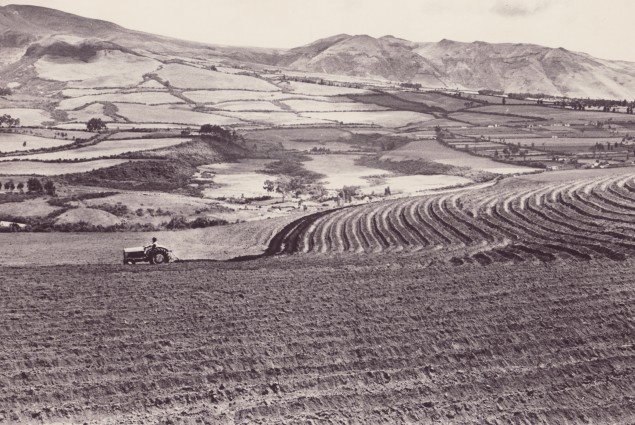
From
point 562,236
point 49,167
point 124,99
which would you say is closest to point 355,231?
point 562,236

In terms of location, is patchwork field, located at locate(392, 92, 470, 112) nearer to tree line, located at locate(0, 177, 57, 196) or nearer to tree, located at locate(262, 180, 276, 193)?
tree, located at locate(262, 180, 276, 193)

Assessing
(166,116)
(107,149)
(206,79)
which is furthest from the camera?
(206,79)

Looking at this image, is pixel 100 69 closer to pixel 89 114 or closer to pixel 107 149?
pixel 89 114

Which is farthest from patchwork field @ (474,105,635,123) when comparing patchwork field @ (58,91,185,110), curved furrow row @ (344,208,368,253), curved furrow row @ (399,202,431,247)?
curved furrow row @ (344,208,368,253)

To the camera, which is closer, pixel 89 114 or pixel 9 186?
pixel 9 186

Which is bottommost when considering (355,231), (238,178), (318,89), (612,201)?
(238,178)

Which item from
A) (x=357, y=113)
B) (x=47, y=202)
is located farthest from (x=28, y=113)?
(x=47, y=202)

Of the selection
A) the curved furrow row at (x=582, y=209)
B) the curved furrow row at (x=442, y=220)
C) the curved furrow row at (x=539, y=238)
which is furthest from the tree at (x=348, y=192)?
the curved furrow row at (x=582, y=209)
